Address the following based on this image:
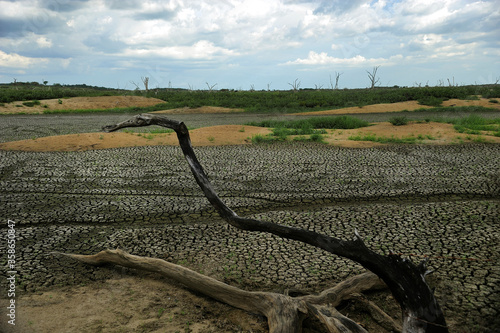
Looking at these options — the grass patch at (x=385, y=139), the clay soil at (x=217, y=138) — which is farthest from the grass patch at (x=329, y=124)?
the grass patch at (x=385, y=139)

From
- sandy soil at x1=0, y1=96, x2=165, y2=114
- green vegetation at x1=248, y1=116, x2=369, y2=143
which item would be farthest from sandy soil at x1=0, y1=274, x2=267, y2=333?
sandy soil at x1=0, y1=96, x2=165, y2=114

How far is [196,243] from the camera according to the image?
5.17m

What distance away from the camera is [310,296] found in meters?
3.56

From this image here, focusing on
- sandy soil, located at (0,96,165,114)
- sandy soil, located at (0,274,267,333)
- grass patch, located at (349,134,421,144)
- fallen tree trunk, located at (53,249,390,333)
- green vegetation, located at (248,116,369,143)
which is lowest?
Result: sandy soil, located at (0,274,267,333)

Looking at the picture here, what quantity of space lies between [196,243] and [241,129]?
12.0 meters

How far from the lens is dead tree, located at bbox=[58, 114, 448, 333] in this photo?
2738 mm

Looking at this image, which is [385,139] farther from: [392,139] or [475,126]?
[475,126]

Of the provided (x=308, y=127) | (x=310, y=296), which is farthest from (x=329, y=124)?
(x=310, y=296)

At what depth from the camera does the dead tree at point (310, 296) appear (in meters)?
2.74

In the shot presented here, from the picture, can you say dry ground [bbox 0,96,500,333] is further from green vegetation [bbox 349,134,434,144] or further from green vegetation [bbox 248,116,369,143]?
green vegetation [bbox 349,134,434,144]

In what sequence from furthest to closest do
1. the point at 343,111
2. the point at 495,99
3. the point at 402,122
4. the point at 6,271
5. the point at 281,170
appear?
the point at 495,99
the point at 343,111
the point at 402,122
the point at 281,170
the point at 6,271

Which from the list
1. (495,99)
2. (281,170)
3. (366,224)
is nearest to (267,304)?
(366,224)

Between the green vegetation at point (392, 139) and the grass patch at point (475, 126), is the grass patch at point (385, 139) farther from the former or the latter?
the grass patch at point (475, 126)

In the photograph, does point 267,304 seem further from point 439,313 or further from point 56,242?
point 56,242
